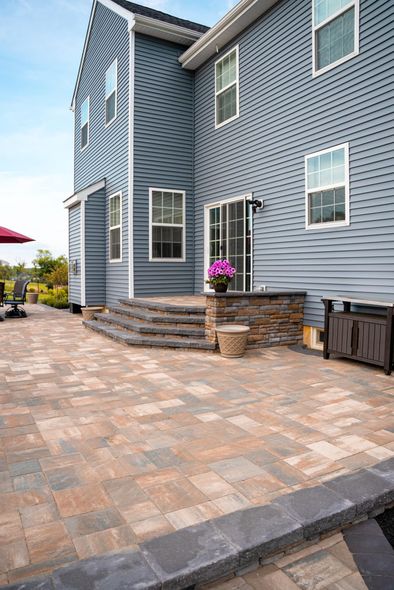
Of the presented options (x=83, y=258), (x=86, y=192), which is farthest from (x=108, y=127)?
(x=83, y=258)

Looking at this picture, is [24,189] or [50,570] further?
[24,189]

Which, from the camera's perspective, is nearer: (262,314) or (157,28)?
(262,314)

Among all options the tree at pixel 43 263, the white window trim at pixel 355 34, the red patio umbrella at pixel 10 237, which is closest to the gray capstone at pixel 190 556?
the white window trim at pixel 355 34

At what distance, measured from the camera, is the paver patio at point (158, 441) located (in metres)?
2.09

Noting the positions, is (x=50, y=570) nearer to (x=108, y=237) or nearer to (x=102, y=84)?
Result: (x=108, y=237)

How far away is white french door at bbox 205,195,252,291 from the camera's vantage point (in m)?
8.12

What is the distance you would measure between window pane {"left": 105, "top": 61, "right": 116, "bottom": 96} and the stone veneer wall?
6683 millimetres

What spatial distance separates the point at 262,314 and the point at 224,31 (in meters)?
5.52

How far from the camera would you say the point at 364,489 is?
92.4 inches

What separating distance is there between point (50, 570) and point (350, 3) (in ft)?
22.9

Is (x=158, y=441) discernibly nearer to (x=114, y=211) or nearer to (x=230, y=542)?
(x=230, y=542)

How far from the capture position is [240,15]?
7488 mm

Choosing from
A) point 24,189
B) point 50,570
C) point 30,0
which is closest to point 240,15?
point 30,0

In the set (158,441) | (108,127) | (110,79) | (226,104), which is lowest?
(158,441)
